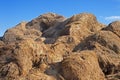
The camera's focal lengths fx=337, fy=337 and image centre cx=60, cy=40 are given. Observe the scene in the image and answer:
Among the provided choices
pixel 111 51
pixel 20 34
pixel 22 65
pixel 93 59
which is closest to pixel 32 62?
pixel 22 65

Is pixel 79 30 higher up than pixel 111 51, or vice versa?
pixel 79 30

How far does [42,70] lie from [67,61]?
1.09 m

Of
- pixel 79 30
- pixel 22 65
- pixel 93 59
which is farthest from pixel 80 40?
pixel 22 65

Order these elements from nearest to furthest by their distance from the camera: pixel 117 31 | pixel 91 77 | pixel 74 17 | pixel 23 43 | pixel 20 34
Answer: pixel 91 77 < pixel 23 43 < pixel 117 31 < pixel 74 17 < pixel 20 34

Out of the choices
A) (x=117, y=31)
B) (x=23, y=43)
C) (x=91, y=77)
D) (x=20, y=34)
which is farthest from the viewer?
(x=20, y=34)

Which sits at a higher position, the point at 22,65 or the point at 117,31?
the point at 117,31

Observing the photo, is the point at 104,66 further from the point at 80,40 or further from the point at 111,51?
the point at 80,40

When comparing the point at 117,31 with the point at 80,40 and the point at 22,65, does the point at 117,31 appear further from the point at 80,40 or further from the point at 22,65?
the point at 22,65

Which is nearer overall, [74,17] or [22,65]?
[22,65]

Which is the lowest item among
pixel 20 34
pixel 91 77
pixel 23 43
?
pixel 91 77

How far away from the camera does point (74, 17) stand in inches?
708

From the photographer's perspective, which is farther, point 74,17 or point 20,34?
point 20,34

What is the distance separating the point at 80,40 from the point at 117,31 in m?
1.83

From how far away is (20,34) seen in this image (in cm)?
2020
